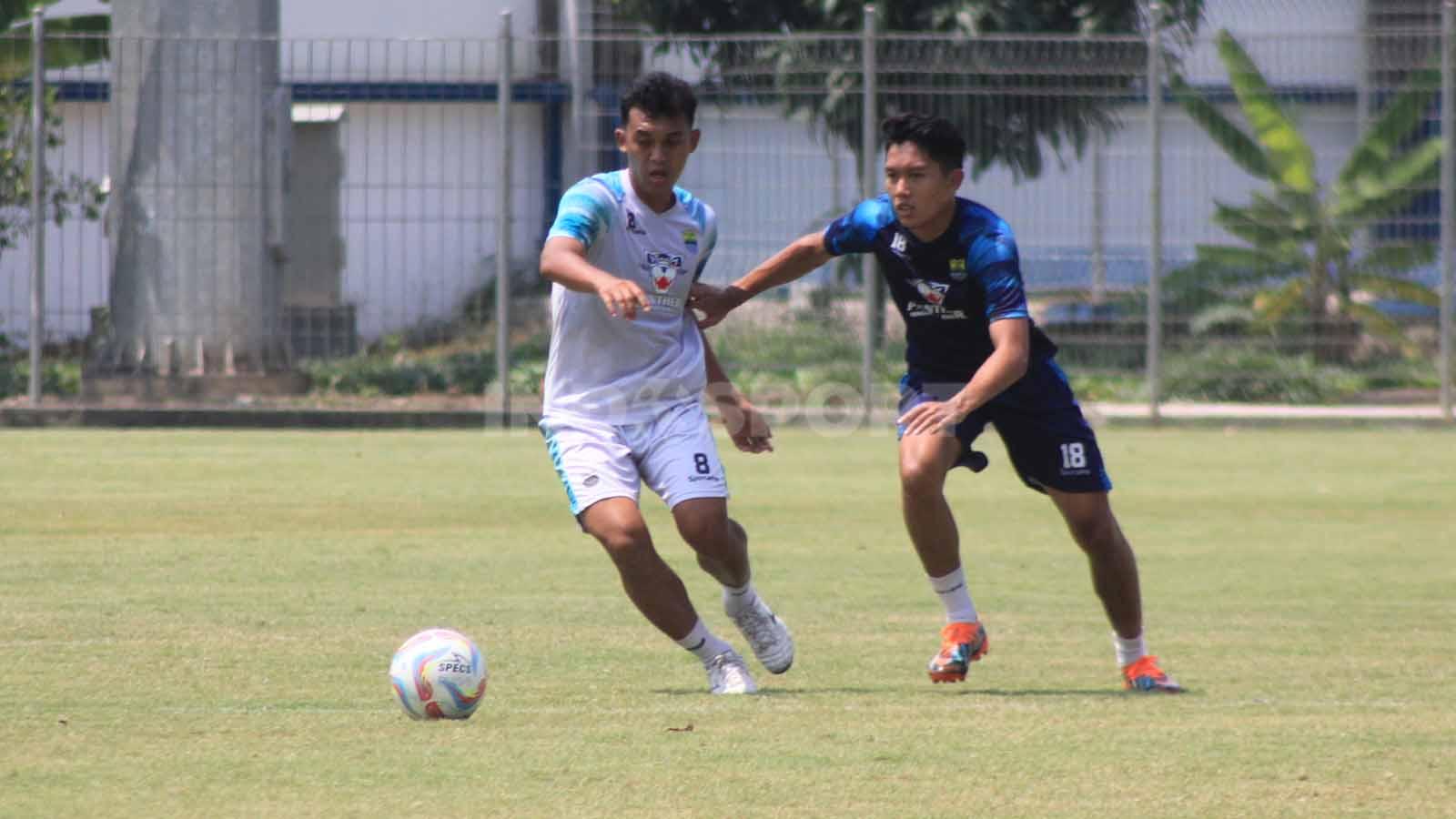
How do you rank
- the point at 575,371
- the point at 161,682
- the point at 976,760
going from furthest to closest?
1. the point at 575,371
2. the point at 161,682
3. the point at 976,760

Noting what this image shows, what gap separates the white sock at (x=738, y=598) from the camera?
7.01 metres

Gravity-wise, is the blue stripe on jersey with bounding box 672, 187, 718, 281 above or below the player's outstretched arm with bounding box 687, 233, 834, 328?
above

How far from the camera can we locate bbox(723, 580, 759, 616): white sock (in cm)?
701

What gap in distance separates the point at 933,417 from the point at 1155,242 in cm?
1176

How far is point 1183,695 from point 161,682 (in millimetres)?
2938

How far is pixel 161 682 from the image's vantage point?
661cm

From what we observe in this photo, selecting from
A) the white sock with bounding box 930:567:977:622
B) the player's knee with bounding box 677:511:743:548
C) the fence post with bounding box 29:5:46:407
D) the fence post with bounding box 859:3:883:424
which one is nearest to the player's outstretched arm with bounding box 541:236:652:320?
the player's knee with bounding box 677:511:743:548

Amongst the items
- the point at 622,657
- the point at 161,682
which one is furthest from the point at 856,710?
the point at 161,682

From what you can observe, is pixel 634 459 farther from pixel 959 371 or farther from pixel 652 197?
pixel 959 371

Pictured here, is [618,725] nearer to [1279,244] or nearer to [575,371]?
[575,371]

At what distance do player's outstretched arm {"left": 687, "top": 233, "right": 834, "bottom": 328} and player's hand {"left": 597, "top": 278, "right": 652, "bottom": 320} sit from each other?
3.17 ft

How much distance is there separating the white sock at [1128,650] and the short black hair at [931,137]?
4.95 ft

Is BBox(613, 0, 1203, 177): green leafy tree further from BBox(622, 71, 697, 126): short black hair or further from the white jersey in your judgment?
BBox(622, 71, 697, 126): short black hair

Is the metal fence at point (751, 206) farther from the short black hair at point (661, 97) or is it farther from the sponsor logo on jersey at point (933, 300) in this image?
the short black hair at point (661, 97)
